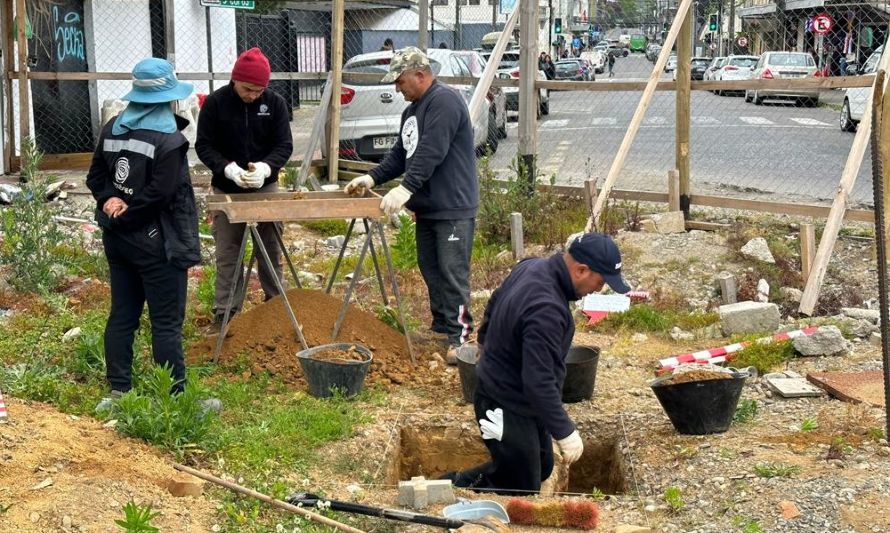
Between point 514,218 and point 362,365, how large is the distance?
353 cm

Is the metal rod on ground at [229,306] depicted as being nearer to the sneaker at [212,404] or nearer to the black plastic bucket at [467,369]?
the sneaker at [212,404]

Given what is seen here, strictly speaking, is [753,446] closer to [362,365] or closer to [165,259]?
[362,365]

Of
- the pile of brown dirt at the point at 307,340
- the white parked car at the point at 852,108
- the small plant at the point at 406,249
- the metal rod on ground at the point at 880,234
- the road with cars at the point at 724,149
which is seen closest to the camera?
the metal rod on ground at the point at 880,234

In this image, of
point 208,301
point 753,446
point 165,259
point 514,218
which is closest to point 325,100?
point 514,218

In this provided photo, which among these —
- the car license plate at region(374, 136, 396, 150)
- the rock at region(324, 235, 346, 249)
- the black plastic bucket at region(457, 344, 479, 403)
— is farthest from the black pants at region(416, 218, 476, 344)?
the car license plate at region(374, 136, 396, 150)

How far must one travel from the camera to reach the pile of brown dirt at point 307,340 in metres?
6.79

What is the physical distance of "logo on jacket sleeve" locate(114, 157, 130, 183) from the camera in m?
5.57

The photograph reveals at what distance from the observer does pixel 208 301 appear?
25.6 ft

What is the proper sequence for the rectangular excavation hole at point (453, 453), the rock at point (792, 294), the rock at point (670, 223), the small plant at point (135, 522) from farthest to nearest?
the rock at point (670, 223), the rock at point (792, 294), the rectangular excavation hole at point (453, 453), the small plant at point (135, 522)

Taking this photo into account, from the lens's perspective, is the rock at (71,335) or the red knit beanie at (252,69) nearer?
the red knit beanie at (252,69)

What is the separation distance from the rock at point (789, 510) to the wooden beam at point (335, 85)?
8527 millimetres

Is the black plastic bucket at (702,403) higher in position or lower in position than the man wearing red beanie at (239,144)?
lower

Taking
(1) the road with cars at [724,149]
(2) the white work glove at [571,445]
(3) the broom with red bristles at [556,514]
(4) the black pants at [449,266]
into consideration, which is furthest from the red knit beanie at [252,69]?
(1) the road with cars at [724,149]

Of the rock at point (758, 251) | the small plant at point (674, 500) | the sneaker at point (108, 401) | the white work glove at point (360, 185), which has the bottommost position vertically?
the small plant at point (674, 500)
